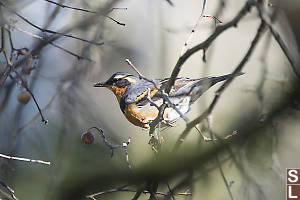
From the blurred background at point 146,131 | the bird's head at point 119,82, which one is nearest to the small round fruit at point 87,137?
the blurred background at point 146,131

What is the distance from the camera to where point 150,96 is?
342 cm

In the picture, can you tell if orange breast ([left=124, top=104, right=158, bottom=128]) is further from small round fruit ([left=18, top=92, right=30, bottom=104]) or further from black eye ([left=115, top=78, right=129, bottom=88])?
small round fruit ([left=18, top=92, right=30, bottom=104])

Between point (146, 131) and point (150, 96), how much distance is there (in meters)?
1.56

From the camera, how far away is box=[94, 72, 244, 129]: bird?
3.44m

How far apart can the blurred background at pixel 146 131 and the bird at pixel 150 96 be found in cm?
13

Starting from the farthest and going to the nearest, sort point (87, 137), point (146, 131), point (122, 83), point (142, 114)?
point (146, 131) < point (122, 83) < point (142, 114) < point (87, 137)

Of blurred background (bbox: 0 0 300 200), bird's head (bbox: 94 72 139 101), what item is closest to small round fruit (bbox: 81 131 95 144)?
blurred background (bbox: 0 0 300 200)

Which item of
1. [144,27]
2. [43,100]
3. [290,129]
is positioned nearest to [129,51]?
[144,27]

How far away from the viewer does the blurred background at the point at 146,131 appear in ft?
8.76

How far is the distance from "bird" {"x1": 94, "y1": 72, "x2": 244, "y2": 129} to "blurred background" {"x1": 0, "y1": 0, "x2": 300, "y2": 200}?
13 cm

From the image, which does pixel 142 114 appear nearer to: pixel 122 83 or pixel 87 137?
pixel 122 83

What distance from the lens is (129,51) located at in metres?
6.19

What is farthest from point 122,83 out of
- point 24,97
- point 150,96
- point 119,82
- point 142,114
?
point 24,97

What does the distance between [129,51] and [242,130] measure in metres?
3.64
